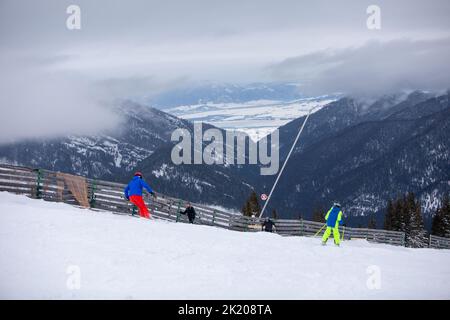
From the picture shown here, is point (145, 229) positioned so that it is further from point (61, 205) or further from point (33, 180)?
point (33, 180)

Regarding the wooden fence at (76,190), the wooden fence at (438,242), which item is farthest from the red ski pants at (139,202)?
the wooden fence at (438,242)

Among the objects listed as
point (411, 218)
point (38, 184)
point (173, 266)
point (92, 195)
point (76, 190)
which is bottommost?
point (411, 218)

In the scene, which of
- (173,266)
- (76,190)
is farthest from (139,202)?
(173,266)

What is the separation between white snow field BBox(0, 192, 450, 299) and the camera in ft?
37.3

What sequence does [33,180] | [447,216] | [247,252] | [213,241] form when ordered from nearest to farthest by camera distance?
1. [247,252]
2. [213,241]
3. [33,180]
4. [447,216]

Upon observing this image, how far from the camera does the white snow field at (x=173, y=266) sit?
37.3 feet

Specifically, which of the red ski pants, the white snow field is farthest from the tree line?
the white snow field

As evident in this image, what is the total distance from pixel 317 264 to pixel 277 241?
3.95 meters

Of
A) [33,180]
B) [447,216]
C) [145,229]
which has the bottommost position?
[447,216]

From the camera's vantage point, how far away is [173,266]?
1320 centimetres

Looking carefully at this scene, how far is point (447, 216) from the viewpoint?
230 feet

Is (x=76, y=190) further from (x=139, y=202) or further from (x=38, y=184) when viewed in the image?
(x=139, y=202)

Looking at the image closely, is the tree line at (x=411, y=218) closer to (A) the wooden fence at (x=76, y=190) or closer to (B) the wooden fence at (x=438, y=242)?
(B) the wooden fence at (x=438, y=242)
